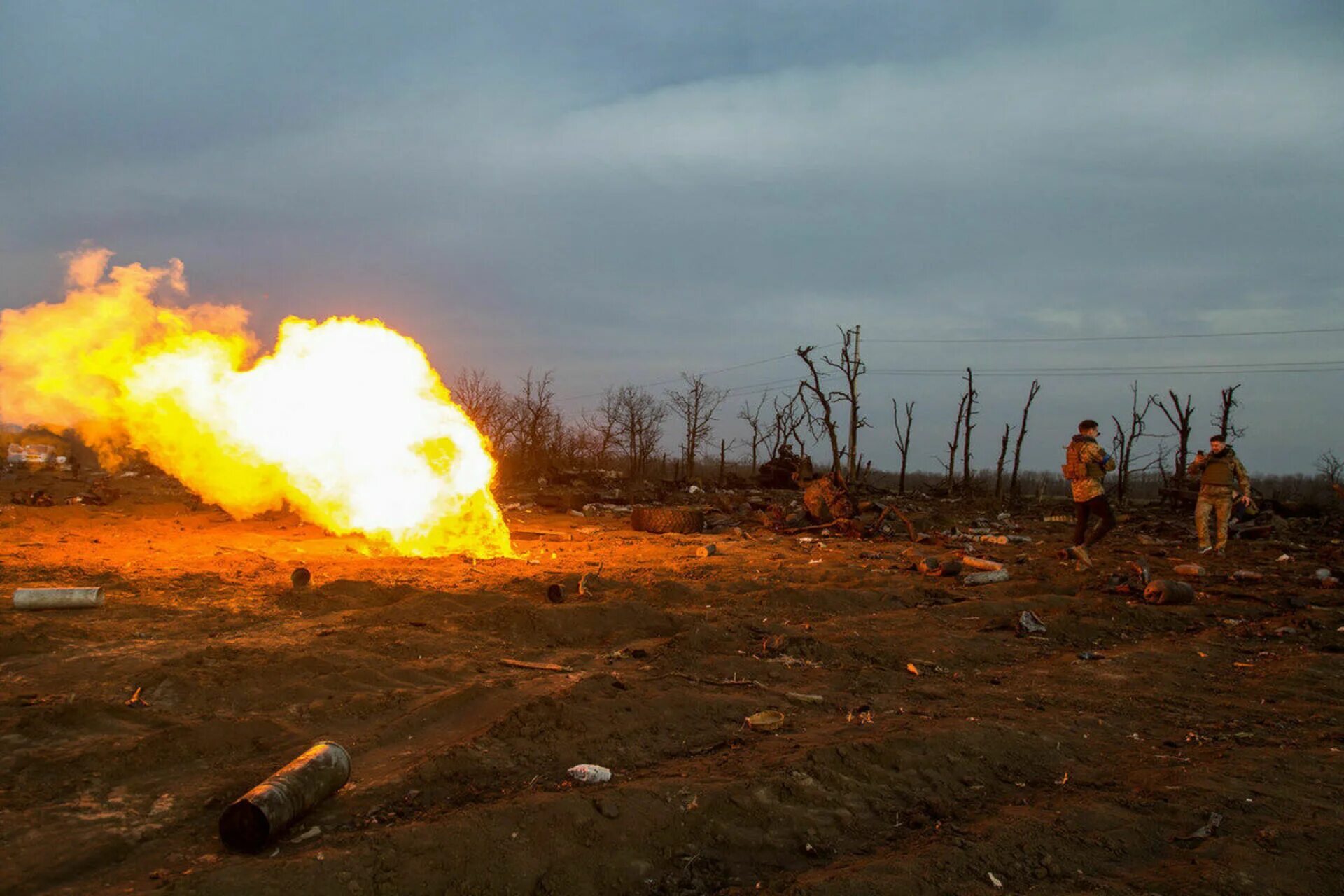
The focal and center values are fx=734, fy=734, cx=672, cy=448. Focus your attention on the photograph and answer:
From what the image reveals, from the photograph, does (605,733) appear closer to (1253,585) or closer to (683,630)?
(683,630)

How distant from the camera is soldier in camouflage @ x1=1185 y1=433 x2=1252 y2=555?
39.3 feet

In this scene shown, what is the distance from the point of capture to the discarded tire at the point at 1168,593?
914 cm

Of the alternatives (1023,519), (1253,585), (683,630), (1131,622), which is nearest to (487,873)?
(683,630)

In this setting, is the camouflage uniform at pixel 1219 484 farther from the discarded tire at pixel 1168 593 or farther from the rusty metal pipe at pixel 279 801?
the rusty metal pipe at pixel 279 801

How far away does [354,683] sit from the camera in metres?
5.59

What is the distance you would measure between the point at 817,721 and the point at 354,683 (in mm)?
3471

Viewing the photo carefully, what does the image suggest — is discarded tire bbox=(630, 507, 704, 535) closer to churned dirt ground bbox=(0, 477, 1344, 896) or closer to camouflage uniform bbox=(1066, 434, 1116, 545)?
churned dirt ground bbox=(0, 477, 1344, 896)

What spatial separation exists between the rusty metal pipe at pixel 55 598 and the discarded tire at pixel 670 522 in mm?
10461

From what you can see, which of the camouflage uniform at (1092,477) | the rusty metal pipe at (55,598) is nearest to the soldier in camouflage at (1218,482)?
the camouflage uniform at (1092,477)

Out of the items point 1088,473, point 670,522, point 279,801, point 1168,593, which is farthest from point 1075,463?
point 279,801

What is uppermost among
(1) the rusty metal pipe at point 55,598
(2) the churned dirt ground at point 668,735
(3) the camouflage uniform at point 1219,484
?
(3) the camouflage uniform at point 1219,484

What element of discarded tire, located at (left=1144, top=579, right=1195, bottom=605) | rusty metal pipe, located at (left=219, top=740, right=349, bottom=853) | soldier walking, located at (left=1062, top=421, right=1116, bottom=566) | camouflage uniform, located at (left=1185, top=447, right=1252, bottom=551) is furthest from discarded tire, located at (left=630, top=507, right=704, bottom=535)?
rusty metal pipe, located at (left=219, top=740, right=349, bottom=853)

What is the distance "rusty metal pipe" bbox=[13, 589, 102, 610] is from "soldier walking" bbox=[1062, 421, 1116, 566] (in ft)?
40.6

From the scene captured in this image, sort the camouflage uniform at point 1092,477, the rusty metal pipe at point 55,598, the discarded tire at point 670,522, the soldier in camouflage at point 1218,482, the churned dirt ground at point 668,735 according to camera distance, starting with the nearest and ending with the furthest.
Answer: the churned dirt ground at point 668,735 < the rusty metal pipe at point 55,598 < the camouflage uniform at point 1092,477 < the soldier in camouflage at point 1218,482 < the discarded tire at point 670,522
